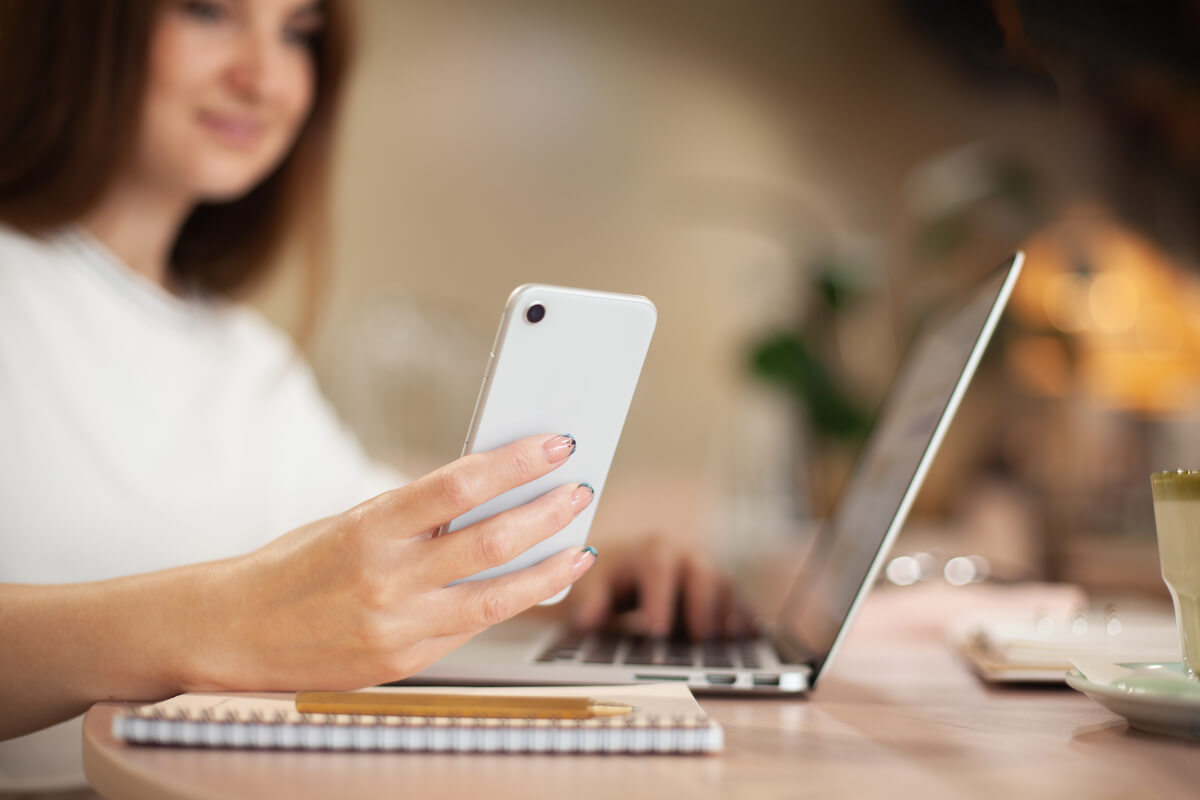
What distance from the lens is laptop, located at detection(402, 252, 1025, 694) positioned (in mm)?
513

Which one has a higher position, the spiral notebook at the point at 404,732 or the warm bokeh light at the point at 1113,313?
the warm bokeh light at the point at 1113,313

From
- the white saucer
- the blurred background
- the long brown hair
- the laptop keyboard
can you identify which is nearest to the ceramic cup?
the white saucer

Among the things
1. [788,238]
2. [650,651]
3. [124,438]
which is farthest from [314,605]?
[788,238]

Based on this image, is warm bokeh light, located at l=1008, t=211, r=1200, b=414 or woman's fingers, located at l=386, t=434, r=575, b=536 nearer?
woman's fingers, located at l=386, t=434, r=575, b=536

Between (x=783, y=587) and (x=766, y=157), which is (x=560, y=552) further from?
(x=766, y=157)

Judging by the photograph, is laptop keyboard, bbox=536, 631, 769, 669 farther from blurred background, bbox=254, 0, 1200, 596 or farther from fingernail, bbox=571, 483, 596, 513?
blurred background, bbox=254, 0, 1200, 596

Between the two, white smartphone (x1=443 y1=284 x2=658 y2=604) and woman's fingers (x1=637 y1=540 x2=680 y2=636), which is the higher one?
white smartphone (x1=443 y1=284 x2=658 y2=604)

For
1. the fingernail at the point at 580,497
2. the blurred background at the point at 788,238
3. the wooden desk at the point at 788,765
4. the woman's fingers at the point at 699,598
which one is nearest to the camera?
the wooden desk at the point at 788,765

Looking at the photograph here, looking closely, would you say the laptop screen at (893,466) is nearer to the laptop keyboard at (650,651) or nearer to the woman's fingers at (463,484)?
the laptop keyboard at (650,651)

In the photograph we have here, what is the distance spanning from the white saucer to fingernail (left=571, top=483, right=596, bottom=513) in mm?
274

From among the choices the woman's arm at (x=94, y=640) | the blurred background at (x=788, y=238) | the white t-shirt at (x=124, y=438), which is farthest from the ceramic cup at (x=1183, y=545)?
the blurred background at (x=788, y=238)

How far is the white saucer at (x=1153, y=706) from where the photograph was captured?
42cm

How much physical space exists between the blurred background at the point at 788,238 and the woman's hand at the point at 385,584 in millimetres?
2253

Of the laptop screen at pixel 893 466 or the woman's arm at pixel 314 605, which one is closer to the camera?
the woman's arm at pixel 314 605
